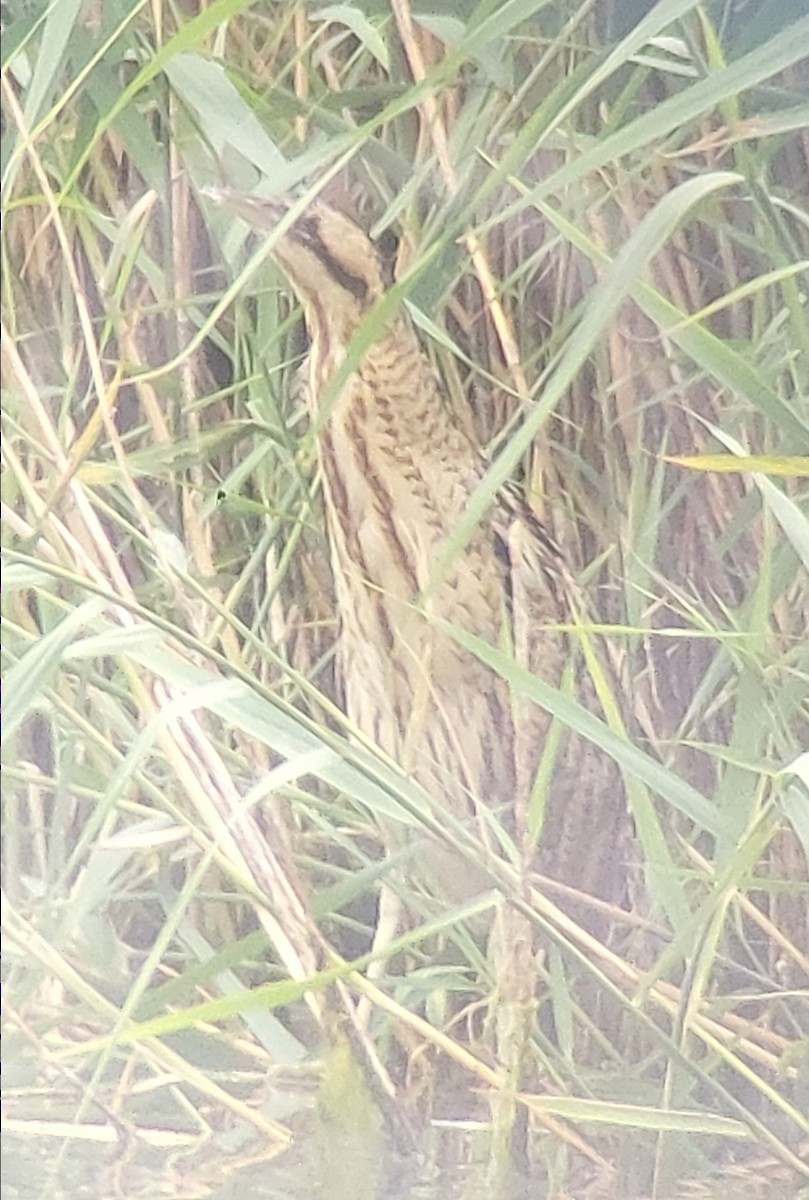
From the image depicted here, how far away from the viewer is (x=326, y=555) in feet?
1.34

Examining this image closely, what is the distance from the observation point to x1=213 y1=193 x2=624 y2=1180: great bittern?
0.41 metres

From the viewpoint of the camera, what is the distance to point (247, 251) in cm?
40

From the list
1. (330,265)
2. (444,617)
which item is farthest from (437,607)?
(330,265)

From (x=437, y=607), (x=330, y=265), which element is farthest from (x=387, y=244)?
(x=437, y=607)

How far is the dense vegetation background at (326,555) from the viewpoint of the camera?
1.30ft

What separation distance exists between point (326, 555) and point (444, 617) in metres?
0.05

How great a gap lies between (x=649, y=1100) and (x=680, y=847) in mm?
90

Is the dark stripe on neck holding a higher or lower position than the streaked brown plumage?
higher

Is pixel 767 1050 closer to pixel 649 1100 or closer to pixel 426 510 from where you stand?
pixel 649 1100

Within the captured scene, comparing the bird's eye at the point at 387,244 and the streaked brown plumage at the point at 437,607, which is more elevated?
the bird's eye at the point at 387,244

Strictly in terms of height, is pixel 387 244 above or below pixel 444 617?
above

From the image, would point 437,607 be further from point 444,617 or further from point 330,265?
point 330,265

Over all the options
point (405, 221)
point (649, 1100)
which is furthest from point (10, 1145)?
point (405, 221)

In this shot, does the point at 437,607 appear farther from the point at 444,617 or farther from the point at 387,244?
the point at 387,244
